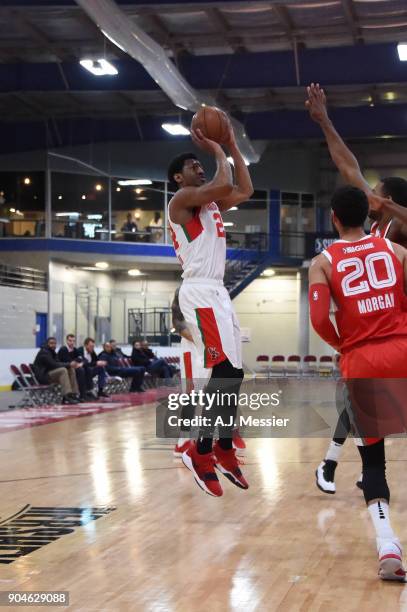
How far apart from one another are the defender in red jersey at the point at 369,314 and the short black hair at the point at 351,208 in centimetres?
11

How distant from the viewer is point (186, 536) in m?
4.88

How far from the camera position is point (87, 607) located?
11.3ft

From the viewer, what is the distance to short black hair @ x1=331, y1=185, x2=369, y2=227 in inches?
166

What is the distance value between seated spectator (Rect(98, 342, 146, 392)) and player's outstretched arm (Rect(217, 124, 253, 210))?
13.4m

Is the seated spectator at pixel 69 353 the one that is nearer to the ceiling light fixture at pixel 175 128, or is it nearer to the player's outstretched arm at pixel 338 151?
the ceiling light fixture at pixel 175 128

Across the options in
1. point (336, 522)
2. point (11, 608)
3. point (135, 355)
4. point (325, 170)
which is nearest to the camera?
point (11, 608)

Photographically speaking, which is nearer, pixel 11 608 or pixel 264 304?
pixel 11 608

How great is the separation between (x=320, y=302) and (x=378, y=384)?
445 millimetres

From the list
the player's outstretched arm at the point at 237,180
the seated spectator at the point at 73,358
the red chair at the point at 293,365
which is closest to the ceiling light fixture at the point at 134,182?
the red chair at the point at 293,365

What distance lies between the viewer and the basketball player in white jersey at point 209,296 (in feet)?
17.9

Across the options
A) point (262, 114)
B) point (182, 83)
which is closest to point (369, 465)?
point (182, 83)

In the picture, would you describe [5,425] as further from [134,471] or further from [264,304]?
[264,304]

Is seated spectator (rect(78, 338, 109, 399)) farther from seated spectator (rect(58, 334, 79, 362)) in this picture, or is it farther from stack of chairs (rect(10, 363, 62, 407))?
stack of chairs (rect(10, 363, 62, 407))

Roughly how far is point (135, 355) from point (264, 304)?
1496cm
